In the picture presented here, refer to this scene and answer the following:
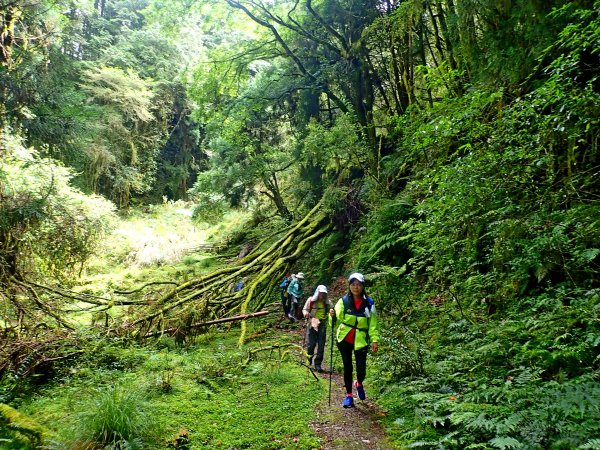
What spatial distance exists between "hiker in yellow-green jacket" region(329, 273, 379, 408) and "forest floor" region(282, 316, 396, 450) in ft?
0.54

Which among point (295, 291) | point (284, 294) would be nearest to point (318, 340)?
point (295, 291)

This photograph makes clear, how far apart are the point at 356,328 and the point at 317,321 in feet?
5.81

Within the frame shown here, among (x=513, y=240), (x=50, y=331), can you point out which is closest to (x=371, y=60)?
(x=513, y=240)

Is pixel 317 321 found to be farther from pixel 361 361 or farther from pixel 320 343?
pixel 361 361

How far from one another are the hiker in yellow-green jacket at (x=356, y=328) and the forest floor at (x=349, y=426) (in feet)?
0.54

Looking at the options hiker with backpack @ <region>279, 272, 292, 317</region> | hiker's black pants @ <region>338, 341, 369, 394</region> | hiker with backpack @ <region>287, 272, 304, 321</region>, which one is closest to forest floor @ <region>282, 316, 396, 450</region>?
hiker's black pants @ <region>338, 341, 369, 394</region>

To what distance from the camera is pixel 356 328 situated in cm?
484

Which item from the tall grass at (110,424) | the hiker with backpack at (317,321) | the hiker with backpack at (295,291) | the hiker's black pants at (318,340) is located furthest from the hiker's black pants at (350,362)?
the hiker with backpack at (295,291)

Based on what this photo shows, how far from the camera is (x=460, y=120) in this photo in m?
5.63

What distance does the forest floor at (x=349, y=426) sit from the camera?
12.8ft

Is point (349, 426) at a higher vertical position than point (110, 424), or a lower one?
lower

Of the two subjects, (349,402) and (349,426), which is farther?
(349,402)

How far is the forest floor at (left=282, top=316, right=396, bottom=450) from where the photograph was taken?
3.90 m

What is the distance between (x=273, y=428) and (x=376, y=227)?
668 centimetres
